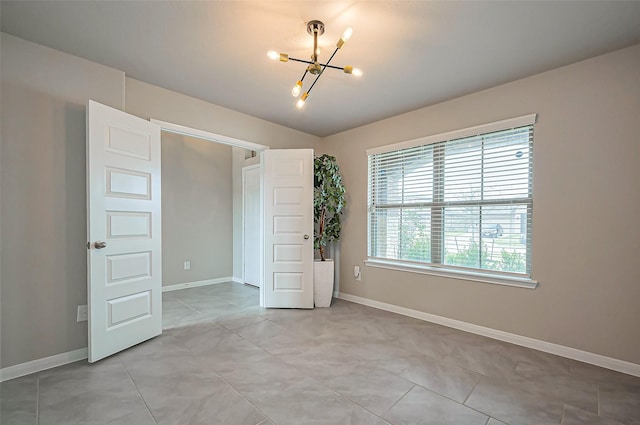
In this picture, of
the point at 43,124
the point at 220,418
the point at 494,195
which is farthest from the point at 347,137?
the point at 220,418

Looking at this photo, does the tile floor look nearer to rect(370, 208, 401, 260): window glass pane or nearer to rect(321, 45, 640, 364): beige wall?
rect(321, 45, 640, 364): beige wall

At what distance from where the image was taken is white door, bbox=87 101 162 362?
7.61 feet

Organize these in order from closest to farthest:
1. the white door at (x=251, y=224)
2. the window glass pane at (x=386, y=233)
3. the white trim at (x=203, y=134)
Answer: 1. the white trim at (x=203, y=134)
2. the window glass pane at (x=386, y=233)
3. the white door at (x=251, y=224)

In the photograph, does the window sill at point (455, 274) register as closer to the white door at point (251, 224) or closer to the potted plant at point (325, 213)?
the potted plant at point (325, 213)

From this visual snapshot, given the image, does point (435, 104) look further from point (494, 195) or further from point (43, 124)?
point (43, 124)

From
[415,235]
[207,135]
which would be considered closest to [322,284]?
[415,235]

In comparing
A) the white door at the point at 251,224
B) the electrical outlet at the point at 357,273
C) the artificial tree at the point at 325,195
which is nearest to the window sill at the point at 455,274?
the electrical outlet at the point at 357,273

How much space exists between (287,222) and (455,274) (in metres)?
2.10

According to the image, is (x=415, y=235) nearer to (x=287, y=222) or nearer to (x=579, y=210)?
(x=579, y=210)

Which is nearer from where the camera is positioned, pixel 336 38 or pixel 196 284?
pixel 336 38

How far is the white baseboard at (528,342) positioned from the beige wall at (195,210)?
303cm

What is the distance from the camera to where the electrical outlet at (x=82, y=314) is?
2.43 meters

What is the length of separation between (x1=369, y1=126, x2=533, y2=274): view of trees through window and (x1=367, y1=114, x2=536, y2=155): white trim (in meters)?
0.06

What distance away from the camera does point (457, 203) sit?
317 cm
